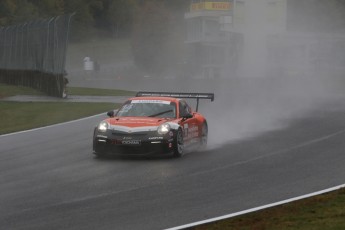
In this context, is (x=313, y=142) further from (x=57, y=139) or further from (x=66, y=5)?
(x=66, y=5)

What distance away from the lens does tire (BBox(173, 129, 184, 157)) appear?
15594mm

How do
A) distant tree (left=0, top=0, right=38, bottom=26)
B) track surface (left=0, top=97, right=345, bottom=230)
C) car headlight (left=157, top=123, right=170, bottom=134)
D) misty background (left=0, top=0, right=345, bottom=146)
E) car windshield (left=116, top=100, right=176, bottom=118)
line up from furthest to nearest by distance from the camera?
distant tree (left=0, top=0, right=38, bottom=26) → misty background (left=0, top=0, right=345, bottom=146) → car windshield (left=116, top=100, right=176, bottom=118) → car headlight (left=157, top=123, right=170, bottom=134) → track surface (left=0, top=97, right=345, bottom=230)

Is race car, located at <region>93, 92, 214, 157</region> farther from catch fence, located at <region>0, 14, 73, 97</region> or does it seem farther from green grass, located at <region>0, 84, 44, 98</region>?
green grass, located at <region>0, 84, 44, 98</region>

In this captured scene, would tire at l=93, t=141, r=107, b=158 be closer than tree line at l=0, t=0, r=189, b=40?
Yes

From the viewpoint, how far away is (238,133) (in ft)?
67.6

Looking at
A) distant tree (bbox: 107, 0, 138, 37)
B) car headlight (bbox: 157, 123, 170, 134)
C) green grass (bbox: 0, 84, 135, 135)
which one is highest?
distant tree (bbox: 107, 0, 138, 37)

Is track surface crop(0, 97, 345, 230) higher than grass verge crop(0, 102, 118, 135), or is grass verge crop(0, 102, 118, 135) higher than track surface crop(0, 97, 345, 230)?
track surface crop(0, 97, 345, 230)

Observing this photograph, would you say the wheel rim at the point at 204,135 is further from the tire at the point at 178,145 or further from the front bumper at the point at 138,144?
the front bumper at the point at 138,144

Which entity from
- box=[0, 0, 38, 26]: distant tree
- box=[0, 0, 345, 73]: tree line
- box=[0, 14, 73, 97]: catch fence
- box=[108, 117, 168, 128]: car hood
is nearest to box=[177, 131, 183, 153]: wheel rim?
box=[108, 117, 168, 128]: car hood

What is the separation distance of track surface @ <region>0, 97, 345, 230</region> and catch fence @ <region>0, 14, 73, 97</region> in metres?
16.7

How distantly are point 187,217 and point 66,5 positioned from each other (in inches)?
4881

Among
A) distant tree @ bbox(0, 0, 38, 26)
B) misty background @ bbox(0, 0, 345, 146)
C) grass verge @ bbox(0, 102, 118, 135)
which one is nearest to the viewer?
grass verge @ bbox(0, 102, 118, 135)

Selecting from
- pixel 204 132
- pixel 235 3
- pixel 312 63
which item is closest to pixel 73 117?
pixel 204 132

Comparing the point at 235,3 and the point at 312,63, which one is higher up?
the point at 235,3
